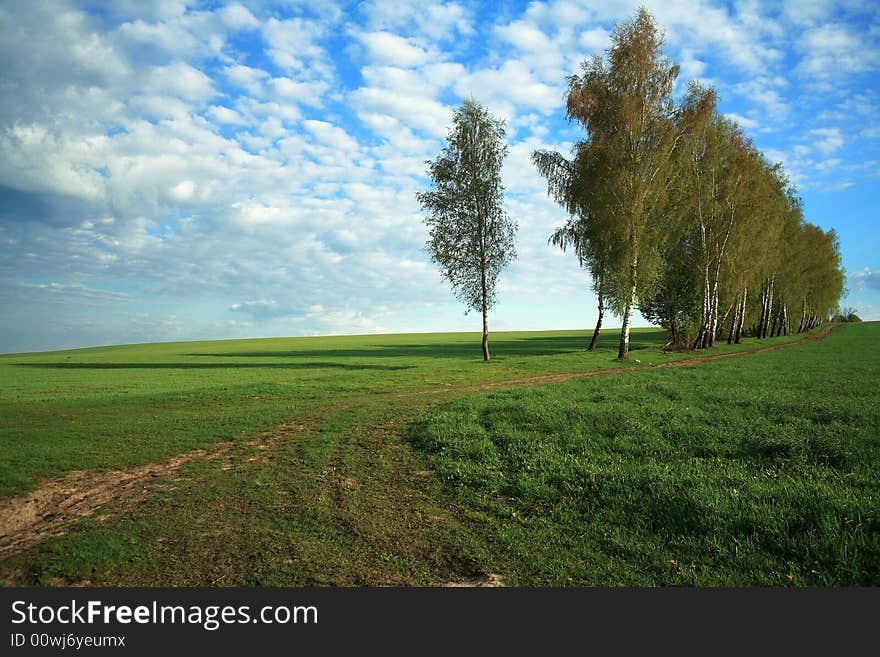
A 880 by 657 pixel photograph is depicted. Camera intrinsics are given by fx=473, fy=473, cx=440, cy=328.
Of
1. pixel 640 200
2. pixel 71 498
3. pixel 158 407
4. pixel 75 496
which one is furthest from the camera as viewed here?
pixel 640 200

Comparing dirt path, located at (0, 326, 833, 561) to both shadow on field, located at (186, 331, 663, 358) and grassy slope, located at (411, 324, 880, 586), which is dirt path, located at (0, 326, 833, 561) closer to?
grassy slope, located at (411, 324, 880, 586)

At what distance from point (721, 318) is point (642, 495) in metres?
54.9

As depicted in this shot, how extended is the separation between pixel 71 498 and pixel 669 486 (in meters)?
11.4

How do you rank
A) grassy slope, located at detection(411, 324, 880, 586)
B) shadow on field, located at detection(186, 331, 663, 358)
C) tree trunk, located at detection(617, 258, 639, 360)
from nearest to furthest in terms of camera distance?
grassy slope, located at detection(411, 324, 880, 586)
tree trunk, located at detection(617, 258, 639, 360)
shadow on field, located at detection(186, 331, 663, 358)

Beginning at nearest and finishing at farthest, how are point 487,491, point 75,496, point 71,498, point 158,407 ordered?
point 487,491 < point 71,498 < point 75,496 < point 158,407

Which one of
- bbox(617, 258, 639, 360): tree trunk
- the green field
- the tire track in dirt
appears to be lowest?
the tire track in dirt

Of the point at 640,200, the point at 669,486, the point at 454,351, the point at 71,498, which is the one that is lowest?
the point at 71,498

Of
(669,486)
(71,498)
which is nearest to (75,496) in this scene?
(71,498)

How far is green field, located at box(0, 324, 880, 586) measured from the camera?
618 centimetres

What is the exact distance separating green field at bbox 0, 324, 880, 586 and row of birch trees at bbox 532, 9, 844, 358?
20223mm

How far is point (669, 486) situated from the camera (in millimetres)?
8328

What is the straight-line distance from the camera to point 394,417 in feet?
54.0

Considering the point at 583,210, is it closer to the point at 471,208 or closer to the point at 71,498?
the point at 471,208

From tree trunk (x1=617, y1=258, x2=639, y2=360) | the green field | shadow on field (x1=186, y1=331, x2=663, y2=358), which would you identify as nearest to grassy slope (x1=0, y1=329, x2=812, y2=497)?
the green field
